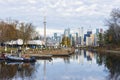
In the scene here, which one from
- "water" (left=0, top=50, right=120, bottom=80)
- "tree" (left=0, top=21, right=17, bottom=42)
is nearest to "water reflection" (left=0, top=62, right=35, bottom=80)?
"water" (left=0, top=50, right=120, bottom=80)

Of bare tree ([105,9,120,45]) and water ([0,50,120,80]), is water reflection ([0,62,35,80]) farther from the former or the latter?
bare tree ([105,9,120,45])

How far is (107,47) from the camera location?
170875 millimetres

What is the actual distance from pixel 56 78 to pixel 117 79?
7.21m

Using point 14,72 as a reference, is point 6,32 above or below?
above

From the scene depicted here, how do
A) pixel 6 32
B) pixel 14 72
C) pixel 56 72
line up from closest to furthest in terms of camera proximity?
pixel 14 72 → pixel 56 72 → pixel 6 32

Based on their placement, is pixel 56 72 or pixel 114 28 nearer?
pixel 56 72

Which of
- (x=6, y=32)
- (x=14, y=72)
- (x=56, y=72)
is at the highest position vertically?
(x=6, y=32)

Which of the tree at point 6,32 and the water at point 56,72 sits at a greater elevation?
the tree at point 6,32

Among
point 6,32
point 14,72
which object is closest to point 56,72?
point 14,72

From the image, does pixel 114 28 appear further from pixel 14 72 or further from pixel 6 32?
pixel 14 72

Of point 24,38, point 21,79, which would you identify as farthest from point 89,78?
point 24,38

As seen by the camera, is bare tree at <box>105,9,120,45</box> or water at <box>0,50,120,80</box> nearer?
water at <box>0,50,120,80</box>

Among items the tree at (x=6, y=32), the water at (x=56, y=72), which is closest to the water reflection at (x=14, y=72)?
the water at (x=56, y=72)

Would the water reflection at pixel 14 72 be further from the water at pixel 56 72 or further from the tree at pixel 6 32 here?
the tree at pixel 6 32
